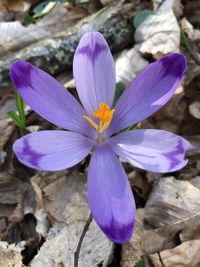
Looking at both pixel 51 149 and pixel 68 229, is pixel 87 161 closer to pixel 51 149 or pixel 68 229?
pixel 68 229

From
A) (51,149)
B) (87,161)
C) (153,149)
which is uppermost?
(51,149)

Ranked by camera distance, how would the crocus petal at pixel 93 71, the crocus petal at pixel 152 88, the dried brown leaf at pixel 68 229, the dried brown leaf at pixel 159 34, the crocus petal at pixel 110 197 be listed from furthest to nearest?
the dried brown leaf at pixel 159 34
the dried brown leaf at pixel 68 229
the crocus petal at pixel 93 71
the crocus petal at pixel 152 88
the crocus petal at pixel 110 197

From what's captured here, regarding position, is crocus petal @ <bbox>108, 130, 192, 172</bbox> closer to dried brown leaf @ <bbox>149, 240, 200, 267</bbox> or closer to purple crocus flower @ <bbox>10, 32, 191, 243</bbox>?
purple crocus flower @ <bbox>10, 32, 191, 243</bbox>

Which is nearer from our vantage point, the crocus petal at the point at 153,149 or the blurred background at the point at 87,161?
the crocus petal at the point at 153,149

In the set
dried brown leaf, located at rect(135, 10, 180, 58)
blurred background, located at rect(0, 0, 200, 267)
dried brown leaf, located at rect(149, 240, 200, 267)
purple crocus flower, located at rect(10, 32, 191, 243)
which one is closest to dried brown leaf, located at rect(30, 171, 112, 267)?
blurred background, located at rect(0, 0, 200, 267)

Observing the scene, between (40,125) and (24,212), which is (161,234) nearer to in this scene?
(24,212)

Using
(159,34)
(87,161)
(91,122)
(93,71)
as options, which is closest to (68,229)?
(87,161)

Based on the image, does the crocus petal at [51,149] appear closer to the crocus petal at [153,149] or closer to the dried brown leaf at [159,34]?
the crocus petal at [153,149]

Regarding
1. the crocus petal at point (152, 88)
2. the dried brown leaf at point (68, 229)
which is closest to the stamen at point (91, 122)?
the crocus petal at point (152, 88)
